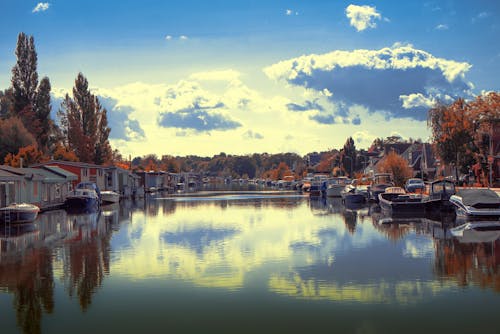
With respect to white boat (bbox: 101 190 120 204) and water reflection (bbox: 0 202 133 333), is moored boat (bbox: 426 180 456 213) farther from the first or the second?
white boat (bbox: 101 190 120 204)

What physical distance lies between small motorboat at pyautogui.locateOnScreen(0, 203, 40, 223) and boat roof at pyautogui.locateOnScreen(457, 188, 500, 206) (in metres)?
28.9

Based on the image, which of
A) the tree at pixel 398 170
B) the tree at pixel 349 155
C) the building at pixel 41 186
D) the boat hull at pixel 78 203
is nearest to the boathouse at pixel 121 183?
the building at pixel 41 186

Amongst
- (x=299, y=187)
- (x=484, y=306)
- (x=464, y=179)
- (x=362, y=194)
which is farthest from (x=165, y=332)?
(x=299, y=187)

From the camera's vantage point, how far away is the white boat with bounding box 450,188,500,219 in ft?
128

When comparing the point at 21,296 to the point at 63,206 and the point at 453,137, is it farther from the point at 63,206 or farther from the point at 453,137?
the point at 453,137

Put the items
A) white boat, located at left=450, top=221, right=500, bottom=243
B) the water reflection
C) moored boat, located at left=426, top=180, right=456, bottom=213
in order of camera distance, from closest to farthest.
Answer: the water reflection → white boat, located at left=450, top=221, right=500, bottom=243 → moored boat, located at left=426, top=180, right=456, bottom=213

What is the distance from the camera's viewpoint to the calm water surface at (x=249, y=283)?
47.3 feet

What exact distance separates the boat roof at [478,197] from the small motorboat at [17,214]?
94.9ft

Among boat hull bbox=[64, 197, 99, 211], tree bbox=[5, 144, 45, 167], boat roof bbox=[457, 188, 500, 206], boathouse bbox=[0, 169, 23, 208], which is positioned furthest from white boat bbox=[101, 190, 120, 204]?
boat roof bbox=[457, 188, 500, 206]

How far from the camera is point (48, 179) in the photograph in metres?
55.4

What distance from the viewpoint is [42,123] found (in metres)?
84.4

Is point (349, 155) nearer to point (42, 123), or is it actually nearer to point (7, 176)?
point (42, 123)

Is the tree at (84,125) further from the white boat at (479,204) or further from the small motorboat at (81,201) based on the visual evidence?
the white boat at (479,204)

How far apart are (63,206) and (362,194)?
31896mm
